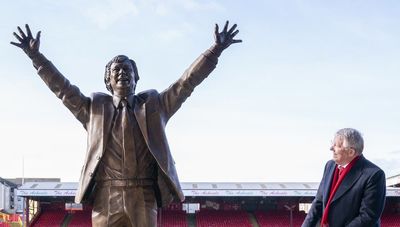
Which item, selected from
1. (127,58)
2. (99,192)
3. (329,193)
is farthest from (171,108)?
(329,193)

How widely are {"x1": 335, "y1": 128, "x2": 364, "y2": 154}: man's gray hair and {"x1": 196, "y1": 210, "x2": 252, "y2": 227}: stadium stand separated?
27.5 metres

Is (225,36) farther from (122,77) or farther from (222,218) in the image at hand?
(222,218)

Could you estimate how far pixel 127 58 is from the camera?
4.54 m

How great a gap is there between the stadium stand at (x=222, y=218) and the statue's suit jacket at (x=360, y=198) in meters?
27.4

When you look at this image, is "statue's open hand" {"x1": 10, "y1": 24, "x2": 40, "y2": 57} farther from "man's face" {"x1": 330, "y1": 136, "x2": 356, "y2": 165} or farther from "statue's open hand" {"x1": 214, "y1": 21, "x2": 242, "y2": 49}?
"man's face" {"x1": 330, "y1": 136, "x2": 356, "y2": 165}

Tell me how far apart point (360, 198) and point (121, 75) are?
187cm

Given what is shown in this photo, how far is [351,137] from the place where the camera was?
4059mm

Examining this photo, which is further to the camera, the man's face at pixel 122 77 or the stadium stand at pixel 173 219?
the stadium stand at pixel 173 219

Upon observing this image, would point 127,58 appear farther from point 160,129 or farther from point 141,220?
point 141,220

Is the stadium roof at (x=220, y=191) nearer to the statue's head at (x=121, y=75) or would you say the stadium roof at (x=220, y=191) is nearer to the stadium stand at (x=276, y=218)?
the stadium stand at (x=276, y=218)

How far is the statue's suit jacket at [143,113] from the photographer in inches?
172

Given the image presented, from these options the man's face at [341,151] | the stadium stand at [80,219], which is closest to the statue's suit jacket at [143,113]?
the man's face at [341,151]

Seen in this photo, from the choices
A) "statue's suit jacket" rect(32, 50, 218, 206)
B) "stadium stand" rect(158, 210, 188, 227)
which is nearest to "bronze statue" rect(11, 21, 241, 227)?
"statue's suit jacket" rect(32, 50, 218, 206)

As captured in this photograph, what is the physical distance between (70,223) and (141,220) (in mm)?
28282
